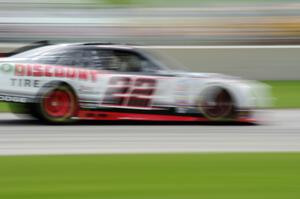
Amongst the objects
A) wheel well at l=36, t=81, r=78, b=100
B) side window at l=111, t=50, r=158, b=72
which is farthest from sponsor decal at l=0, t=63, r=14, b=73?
side window at l=111, t=50, r=158, b=72

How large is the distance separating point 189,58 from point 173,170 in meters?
12.1

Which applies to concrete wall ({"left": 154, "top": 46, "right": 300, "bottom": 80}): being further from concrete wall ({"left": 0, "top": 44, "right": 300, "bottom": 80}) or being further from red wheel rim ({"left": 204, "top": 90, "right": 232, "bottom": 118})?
red wheel rim ({"left": 204, "top": 90, "right": 232, "bottom": 118})

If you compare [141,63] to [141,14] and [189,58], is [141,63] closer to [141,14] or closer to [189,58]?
[189,58]

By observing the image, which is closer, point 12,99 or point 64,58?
point 12,99

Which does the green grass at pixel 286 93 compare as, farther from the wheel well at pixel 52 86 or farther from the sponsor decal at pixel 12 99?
the sponsor decal at pixel 12 99

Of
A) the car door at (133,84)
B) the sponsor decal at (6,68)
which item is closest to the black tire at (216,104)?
the car door at (133,84)

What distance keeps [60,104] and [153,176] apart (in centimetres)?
516

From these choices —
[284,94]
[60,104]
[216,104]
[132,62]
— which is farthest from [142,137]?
[284,94]

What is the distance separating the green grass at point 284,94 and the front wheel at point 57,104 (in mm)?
3313

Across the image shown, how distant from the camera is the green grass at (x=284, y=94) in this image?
17.1 m

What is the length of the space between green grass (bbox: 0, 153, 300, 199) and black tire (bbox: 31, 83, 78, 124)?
368 cm

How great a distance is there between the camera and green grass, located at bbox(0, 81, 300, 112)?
17.1 m

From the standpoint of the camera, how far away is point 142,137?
37.8 ft

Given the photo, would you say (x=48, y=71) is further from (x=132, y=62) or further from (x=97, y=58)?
(x=132, y=62)
